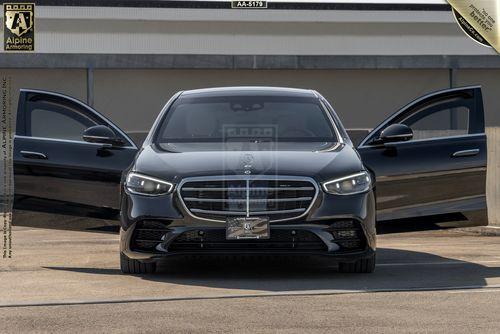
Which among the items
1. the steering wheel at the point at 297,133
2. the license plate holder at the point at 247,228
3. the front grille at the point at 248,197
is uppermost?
the steering wheel at the point at 297,133

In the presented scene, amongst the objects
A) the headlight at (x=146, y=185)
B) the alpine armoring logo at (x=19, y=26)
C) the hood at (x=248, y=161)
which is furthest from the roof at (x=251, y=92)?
the alpine armoring logo at (x=19, y=26)

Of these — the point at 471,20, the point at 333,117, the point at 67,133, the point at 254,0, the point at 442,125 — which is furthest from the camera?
the point at 254,0

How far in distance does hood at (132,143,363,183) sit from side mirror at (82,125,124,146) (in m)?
0.72

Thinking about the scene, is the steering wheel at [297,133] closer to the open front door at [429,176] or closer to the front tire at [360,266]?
the open front door at [429,176]

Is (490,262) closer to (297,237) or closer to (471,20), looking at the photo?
(297,237)

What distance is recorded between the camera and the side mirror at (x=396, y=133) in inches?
464

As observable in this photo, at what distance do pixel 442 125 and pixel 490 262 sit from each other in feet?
69.6

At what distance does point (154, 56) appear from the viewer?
107 ft

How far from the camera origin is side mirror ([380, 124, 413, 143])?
1177cm

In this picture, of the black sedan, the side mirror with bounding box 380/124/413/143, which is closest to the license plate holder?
the black sedan

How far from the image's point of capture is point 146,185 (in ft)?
35.0

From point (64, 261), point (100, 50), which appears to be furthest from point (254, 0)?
point (64, 261)

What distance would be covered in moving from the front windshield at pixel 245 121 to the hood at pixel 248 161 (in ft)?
1.36

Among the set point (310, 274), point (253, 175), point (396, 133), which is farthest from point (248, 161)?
point (396, 133)
